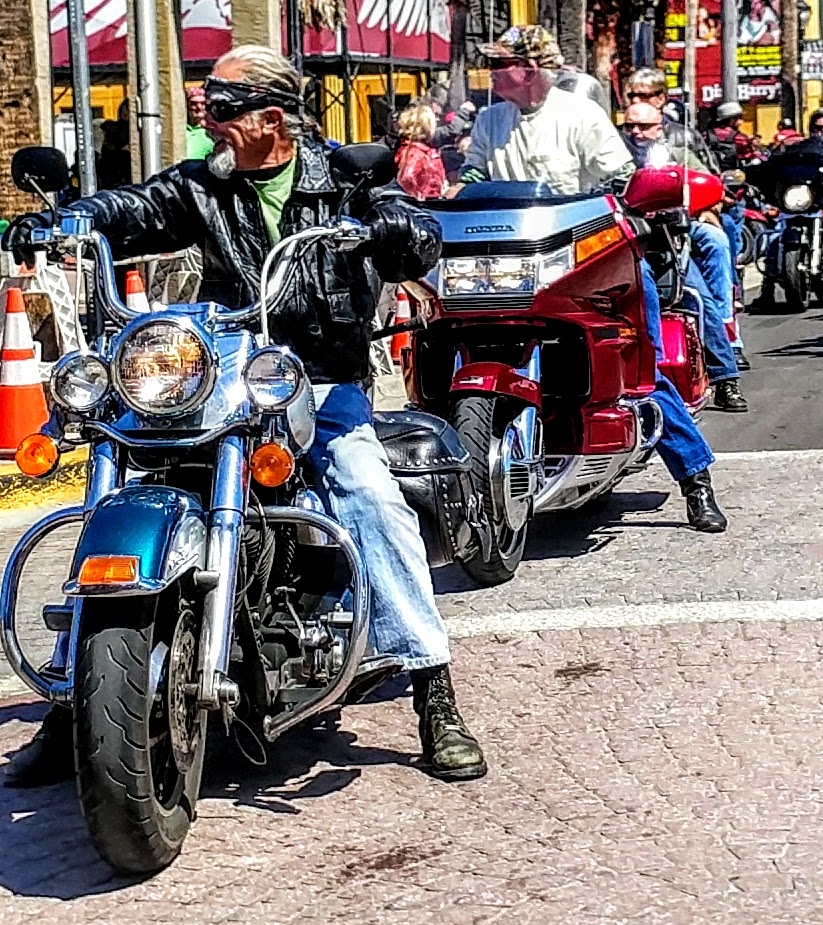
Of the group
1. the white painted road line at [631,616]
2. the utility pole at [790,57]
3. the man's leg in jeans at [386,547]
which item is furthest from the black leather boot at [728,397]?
the utility pole at [790,57]

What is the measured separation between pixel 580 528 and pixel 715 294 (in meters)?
3.32

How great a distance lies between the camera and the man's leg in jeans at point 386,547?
4484 millimetres

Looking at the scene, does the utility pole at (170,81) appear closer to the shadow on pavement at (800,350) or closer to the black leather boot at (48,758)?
the shadow on pavement at (800,350)

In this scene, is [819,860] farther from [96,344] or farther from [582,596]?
[582,596]

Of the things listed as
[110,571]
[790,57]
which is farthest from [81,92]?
[790,57]

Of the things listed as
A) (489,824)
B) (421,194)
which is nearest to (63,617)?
(489,824)

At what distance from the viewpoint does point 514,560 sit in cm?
654

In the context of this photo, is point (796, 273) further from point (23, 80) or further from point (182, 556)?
point (182, 556)

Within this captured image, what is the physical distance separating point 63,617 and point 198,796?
594 mm

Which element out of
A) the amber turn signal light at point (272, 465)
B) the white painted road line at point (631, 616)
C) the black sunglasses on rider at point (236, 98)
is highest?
the black sunglasses on rider at point (236, 98)

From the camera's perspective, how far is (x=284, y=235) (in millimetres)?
4609

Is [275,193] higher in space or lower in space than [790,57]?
lower

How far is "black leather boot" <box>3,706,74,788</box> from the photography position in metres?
4.54

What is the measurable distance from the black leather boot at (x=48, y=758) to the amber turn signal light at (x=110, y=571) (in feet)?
2.93
